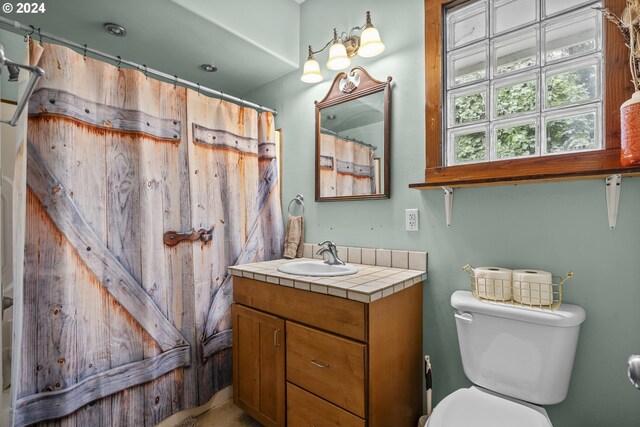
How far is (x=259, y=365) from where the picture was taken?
159 centimetres

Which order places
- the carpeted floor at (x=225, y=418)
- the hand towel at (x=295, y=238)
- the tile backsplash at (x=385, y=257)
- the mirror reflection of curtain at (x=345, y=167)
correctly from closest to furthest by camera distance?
1. the tile backsplash at (x=385, y=257)
2. the carpeted floor at (x=225, y=418)
3. the mirror reflection of curtain at (x=345, y=167)
4. the hand towel at (x=295, y=238)

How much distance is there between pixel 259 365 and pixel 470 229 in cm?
127

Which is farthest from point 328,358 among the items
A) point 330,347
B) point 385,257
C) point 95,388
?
point 95,388

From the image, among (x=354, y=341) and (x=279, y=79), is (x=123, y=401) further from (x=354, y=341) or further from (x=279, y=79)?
(x=279, y=79)

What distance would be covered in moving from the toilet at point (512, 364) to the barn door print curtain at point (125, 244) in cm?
135

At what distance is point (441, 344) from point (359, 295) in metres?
0.67

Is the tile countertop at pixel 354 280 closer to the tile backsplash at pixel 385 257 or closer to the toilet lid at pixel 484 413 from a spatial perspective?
the tile backsplash at pixel 385 257

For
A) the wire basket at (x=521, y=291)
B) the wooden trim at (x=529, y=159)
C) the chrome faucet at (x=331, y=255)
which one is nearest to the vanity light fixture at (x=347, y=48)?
the wooden trim at (x=529, y=159)

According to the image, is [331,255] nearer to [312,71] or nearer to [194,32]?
[312,71]

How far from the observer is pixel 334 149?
1961mm

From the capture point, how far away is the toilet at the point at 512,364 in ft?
3.36

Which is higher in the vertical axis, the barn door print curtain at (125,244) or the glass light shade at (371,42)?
the glass light shade at (371,42)

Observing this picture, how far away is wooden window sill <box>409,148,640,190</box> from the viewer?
3.66 ft

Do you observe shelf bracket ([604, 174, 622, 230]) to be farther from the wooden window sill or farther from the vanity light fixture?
the vanity light fixture
